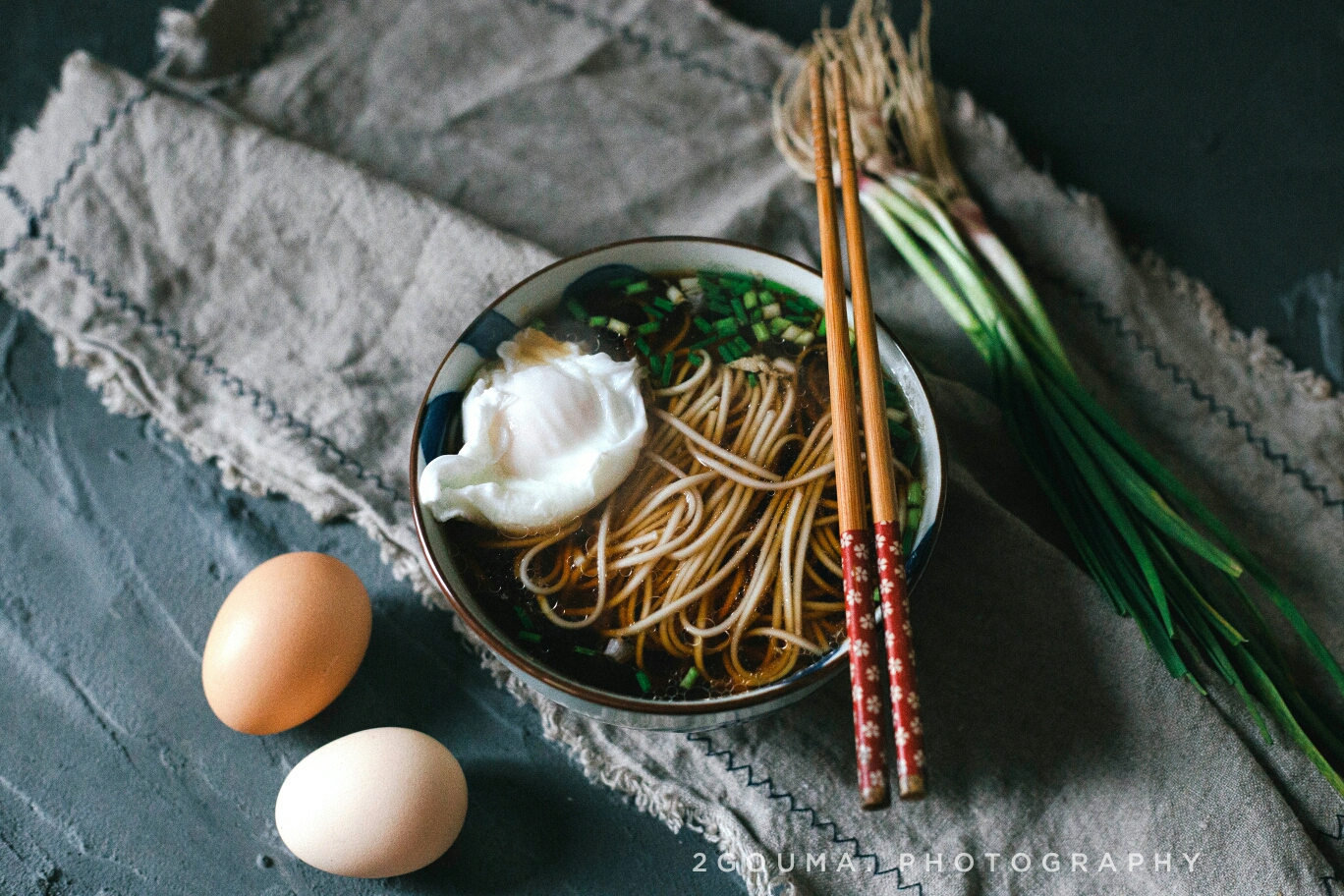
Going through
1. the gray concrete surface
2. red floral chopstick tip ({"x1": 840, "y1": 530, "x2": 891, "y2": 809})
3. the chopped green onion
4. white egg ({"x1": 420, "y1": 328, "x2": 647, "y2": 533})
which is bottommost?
the gray concrete surface

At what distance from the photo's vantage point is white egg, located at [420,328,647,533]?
1215 millimetres

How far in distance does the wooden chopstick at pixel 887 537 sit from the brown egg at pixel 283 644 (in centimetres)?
79

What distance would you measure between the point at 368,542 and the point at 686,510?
608 millimetres

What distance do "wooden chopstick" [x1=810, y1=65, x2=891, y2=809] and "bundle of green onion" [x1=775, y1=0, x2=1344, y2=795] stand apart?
40 cm

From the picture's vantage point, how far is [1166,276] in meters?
1.75

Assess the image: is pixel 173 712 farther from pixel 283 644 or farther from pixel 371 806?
pixel 371 806

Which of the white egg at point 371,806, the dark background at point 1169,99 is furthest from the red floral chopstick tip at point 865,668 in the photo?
the dark background at point 1169,99

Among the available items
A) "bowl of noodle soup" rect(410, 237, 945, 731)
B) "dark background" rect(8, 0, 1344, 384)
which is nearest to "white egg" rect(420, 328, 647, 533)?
"bowl of noodle soup" rect(410, 237, 945, 731)

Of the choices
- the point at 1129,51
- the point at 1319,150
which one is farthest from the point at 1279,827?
the point at 1129,51

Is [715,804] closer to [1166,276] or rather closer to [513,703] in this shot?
[513,703]

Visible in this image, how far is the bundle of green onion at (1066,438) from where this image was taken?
1.31 meters

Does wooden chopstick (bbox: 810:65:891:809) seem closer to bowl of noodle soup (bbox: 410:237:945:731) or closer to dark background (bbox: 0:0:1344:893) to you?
bowl of noodle soup (bbox: 410:237:945:731)

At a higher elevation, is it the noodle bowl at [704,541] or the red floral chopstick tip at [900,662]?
the red floral chopstick tip at [900,662]

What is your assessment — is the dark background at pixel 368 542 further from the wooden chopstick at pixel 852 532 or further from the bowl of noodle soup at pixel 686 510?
the wooden chopstick at pixel 852 532
